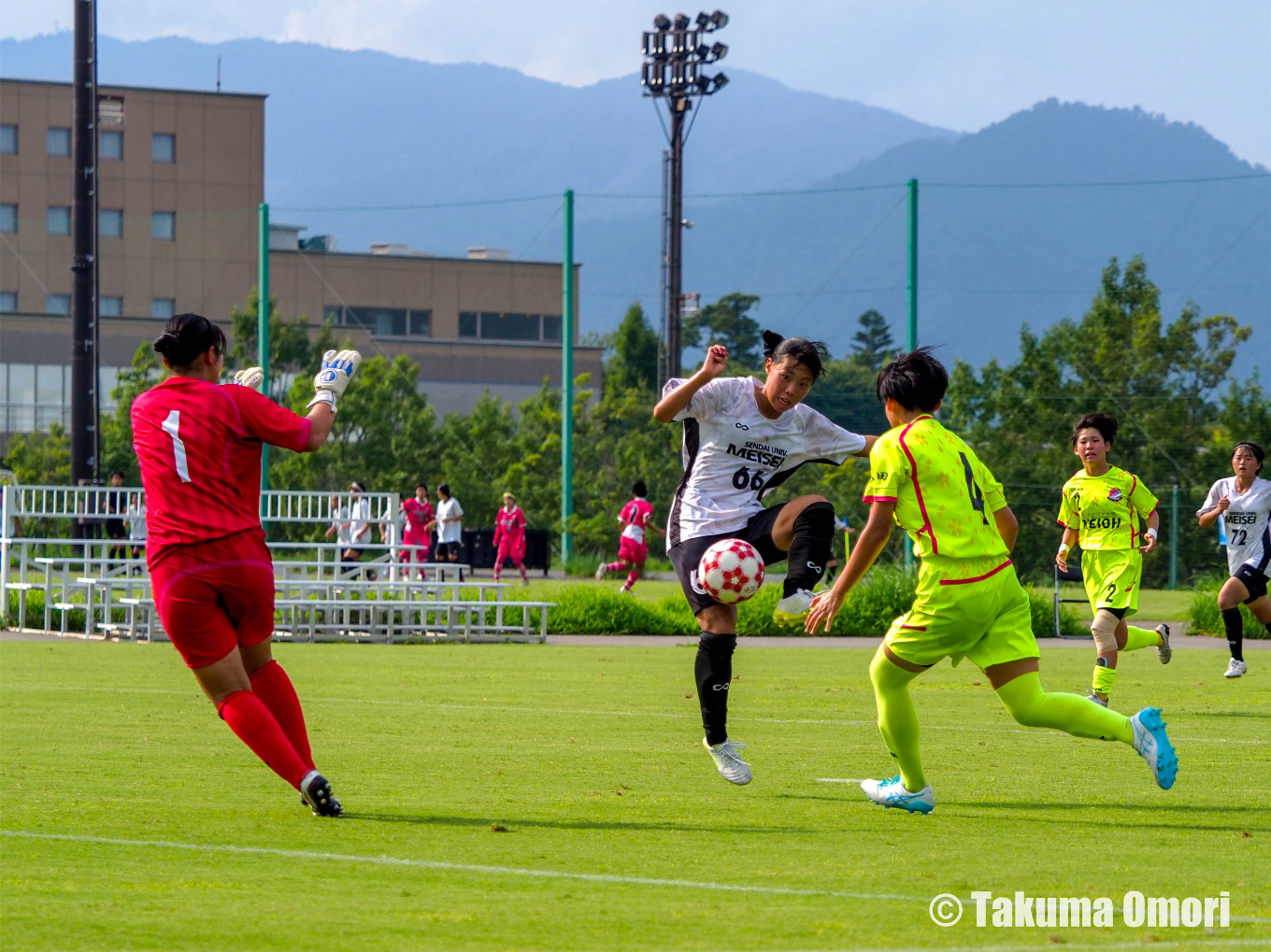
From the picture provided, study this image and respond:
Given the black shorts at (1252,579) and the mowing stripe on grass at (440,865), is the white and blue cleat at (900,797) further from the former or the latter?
the black shorts at (1252,579)

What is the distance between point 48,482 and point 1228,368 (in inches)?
1211

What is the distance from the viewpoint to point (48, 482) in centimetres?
4575

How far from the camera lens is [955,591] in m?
6.26

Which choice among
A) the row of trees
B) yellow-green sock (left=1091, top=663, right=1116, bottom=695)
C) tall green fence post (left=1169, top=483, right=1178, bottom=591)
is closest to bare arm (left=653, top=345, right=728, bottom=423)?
yellow-green sock (left=1091, top=663, right=1116, bottom=695)

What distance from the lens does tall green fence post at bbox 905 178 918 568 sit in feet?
93.6

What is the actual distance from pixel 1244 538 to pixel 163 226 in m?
66.3

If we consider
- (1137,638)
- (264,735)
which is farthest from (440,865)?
(1137,638)

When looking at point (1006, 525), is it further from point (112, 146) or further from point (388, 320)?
point (112, 146)

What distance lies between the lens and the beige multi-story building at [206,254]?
71.4 m

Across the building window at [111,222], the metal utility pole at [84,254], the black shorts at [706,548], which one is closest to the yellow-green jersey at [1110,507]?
the black shorts at [706,548]

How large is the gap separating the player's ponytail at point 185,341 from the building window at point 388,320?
209ft

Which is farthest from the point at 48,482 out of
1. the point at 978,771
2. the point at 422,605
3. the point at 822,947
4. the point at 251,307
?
the point at 822,947

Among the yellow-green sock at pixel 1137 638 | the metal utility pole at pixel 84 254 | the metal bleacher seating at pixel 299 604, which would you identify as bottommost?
the metal bleacher seating at pixel 299 604

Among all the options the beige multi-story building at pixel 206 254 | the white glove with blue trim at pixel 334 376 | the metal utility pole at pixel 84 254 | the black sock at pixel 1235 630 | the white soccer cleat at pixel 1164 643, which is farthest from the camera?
the beige multi-story building at pixel 206 254
